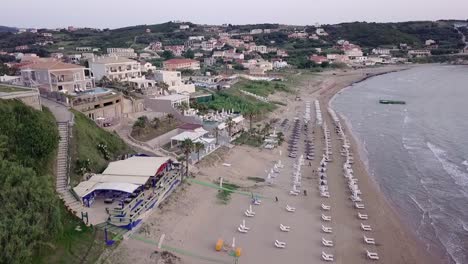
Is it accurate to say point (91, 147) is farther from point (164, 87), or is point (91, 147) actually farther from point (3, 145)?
point (164, 87)

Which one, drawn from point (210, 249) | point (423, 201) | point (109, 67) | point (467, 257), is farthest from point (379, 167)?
point (109, 67)

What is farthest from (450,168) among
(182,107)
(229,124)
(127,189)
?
(127,189)

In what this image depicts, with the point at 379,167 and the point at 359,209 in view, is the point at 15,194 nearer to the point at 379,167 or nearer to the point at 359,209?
the point at 359,209

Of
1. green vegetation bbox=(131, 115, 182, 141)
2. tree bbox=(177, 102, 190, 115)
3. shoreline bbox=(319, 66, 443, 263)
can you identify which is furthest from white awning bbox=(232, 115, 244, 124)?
shoreline bbox=(319, 66, 443, 263)

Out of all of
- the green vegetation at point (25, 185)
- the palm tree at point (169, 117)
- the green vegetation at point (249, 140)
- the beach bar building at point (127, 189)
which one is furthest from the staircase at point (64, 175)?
the green vegetation at point (249, 140)

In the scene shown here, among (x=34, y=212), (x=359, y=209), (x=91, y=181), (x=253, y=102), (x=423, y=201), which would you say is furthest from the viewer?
(x=253, y=102)
